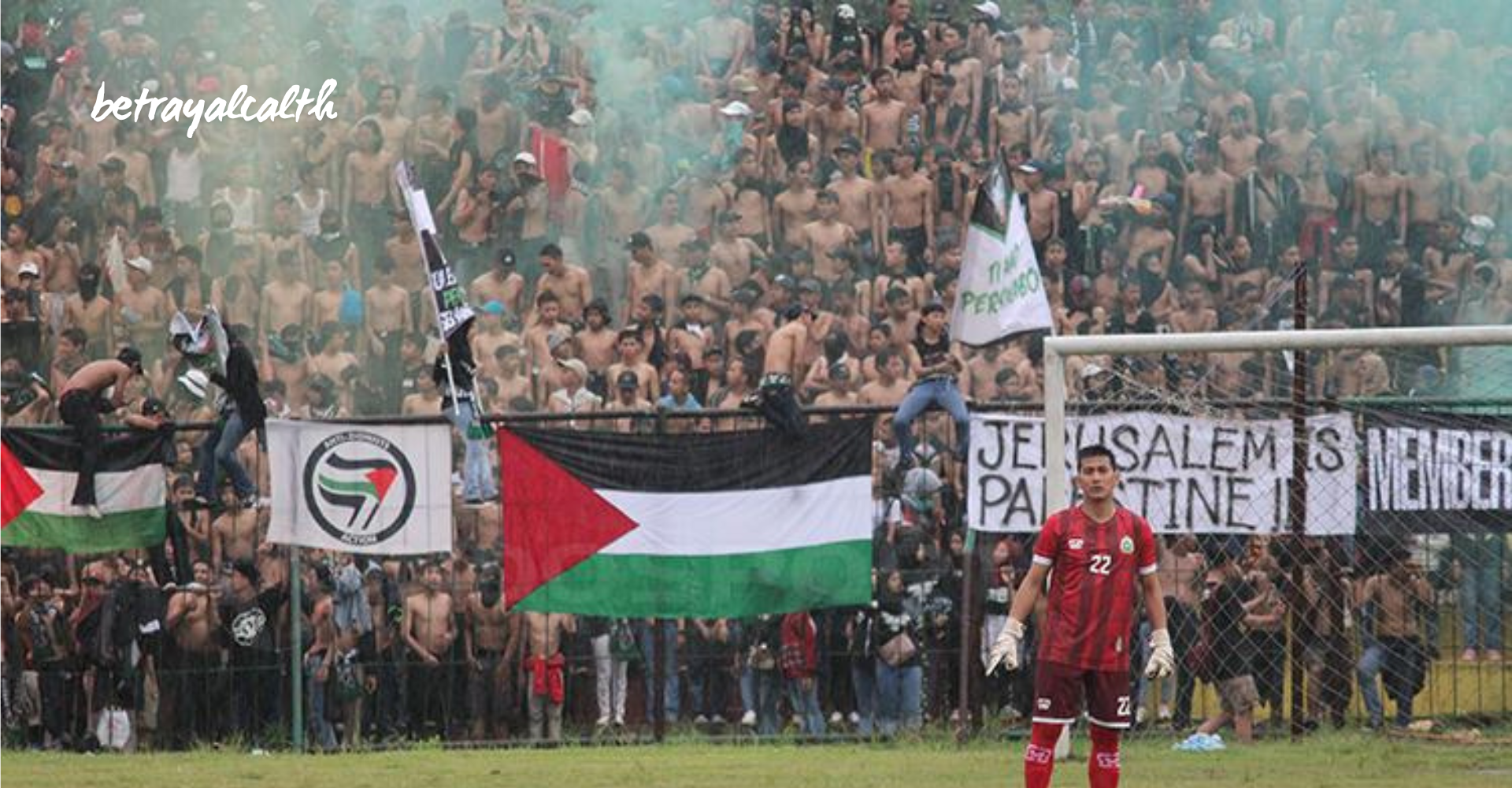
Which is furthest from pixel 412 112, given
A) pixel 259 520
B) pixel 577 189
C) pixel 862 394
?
pixel 259 520

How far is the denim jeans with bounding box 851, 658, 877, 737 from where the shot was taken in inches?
663

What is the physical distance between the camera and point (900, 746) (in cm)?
1650

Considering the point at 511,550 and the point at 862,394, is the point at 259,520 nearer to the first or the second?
the point at 511,550

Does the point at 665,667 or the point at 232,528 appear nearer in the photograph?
the point at 665,667

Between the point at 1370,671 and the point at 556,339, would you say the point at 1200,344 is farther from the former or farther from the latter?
the point at 556,339

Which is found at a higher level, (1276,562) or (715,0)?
(715,0)

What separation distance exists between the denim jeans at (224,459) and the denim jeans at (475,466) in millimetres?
1278

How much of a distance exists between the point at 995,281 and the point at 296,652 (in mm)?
4945

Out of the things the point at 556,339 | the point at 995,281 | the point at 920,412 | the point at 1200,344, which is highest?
the point at 995,281

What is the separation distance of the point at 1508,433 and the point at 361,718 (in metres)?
6.96

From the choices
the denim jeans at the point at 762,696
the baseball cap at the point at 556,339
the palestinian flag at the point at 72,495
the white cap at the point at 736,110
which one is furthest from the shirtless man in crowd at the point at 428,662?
the white cap at the point at 736,110

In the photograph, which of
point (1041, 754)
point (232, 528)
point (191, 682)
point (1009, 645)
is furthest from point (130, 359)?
point (1041, 754)

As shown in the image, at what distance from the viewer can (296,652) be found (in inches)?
661

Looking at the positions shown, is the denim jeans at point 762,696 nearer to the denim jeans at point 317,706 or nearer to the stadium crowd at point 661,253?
the stadium crowd at point 661,253
